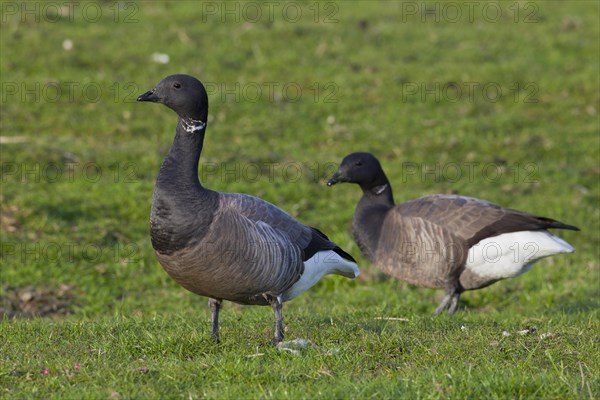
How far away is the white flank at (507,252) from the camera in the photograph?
412 inches

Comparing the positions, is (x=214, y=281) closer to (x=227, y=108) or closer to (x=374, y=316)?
(x=374, y=316)

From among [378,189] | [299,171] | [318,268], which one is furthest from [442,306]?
[299,171]

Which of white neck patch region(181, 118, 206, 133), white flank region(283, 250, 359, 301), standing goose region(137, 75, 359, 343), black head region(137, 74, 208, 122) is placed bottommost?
white flank region(283, 250, 359, 301)

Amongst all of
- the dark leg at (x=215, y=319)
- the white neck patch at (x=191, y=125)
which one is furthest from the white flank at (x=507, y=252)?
the white neck patch at (x=191, y=125)

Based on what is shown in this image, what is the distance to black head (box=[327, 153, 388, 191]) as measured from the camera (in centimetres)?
1174

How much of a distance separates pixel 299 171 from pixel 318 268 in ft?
26.3

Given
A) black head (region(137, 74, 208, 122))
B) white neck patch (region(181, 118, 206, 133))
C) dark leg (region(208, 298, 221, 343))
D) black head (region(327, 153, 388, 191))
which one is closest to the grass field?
dark leg (region(208, 298, 221, 343))

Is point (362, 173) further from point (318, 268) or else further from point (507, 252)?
point (318, 268)

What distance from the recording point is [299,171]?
1659cm

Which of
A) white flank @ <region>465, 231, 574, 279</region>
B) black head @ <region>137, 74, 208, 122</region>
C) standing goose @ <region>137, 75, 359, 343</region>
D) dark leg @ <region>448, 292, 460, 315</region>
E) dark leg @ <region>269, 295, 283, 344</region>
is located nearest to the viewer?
standing goose @ <region>137, 75, 359, 343</region>

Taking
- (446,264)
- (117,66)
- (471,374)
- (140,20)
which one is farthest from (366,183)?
(140,20)

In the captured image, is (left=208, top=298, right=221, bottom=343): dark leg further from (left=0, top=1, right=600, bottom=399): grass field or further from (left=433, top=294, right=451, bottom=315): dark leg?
(left=433, top=294, right=451, bottom=315): dark leg

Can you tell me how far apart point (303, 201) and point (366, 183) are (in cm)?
370

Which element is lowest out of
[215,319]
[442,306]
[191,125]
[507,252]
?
[442,306]
